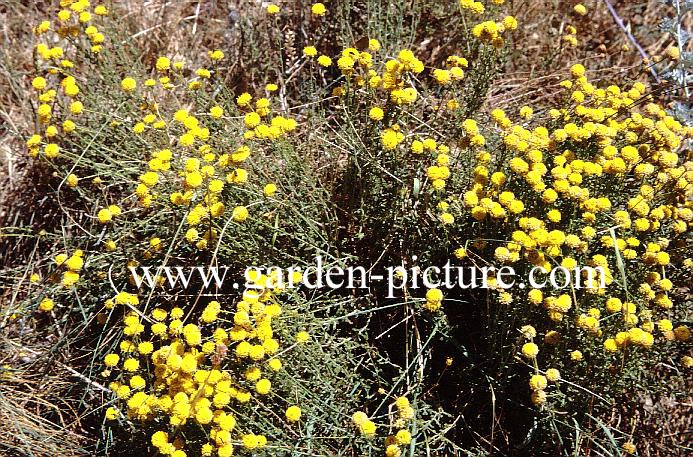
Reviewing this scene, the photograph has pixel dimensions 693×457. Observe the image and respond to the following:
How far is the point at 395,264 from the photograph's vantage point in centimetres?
280

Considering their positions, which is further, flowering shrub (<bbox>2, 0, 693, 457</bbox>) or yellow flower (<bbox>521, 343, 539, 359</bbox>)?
flowering shrub (<bbox>2, 0, 693, 457</bbox>)

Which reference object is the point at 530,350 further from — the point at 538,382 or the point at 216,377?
the point at 216,377

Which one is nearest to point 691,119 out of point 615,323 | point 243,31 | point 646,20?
point 615,323

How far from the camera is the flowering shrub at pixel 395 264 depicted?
2176 mm

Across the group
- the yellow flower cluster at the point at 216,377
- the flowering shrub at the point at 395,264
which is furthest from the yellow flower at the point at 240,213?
the yellow flower cluster at the point at 216,377

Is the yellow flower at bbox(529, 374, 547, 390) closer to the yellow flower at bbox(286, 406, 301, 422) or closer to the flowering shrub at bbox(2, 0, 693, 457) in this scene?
the flowering shrub at bbox(2, 0, 693, 457)

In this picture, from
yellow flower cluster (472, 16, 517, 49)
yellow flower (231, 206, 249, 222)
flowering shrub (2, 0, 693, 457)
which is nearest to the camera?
flowering shrub (2, 0, 693, 457)

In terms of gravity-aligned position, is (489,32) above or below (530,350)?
above

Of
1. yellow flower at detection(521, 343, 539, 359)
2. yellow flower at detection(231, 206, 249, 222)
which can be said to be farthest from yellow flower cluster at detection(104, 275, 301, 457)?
yellow flower at detection(521, 343, 539, 359)

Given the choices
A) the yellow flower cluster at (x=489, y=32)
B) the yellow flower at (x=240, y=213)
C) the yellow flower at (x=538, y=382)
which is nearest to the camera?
the yellow flower at (x=538, y=382)

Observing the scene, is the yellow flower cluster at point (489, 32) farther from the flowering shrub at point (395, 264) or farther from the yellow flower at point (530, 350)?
the yellow flower at point (530, 350)

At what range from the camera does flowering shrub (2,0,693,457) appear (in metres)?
2.18

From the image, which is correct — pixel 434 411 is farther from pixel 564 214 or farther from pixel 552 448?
pixel 564 214

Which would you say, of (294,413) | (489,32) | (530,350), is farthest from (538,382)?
(489,32)
